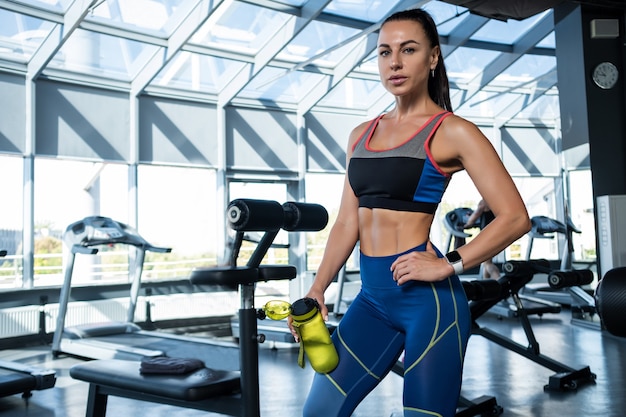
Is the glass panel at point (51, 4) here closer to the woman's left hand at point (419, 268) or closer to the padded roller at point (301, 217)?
the padded roller at point (301, 217)

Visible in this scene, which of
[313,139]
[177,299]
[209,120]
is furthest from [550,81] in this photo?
[177,299]

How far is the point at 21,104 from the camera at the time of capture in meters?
6.46

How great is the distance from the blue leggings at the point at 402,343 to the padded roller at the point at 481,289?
202cm

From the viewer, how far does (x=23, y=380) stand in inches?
148

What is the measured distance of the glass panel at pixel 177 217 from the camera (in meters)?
7.48

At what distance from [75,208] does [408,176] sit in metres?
6.09

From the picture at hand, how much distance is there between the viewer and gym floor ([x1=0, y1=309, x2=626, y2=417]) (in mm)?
3588

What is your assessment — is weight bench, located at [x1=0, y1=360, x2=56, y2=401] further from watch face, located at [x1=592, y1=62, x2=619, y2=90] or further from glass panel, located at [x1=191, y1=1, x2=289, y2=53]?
watch face, located at [x1=592, y1=62, x2=619, y2=90]

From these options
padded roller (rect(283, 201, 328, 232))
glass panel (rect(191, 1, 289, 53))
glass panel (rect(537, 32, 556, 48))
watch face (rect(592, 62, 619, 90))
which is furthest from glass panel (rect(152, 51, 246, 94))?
padded roller (rect(283, 201, 328, 232))

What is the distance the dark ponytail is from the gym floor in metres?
1.85

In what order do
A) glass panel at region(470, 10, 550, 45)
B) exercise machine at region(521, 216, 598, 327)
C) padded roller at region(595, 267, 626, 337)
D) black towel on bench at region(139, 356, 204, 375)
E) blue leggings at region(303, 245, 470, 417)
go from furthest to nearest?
glass panel at region(470, 10, 550, 45)
exercise machine at region(521, 216, 598, 327)
black towel on bench at region(139, 356, 204, 375)
blue leggings at region(303, 245, 470, 417)
padded roller at region(595, 267, 626, 337)

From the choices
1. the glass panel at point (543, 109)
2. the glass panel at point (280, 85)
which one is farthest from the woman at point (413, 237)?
the glass panel at point (543, 109)

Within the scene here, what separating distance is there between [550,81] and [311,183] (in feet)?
13.2

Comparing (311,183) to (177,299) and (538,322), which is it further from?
(538,322)
